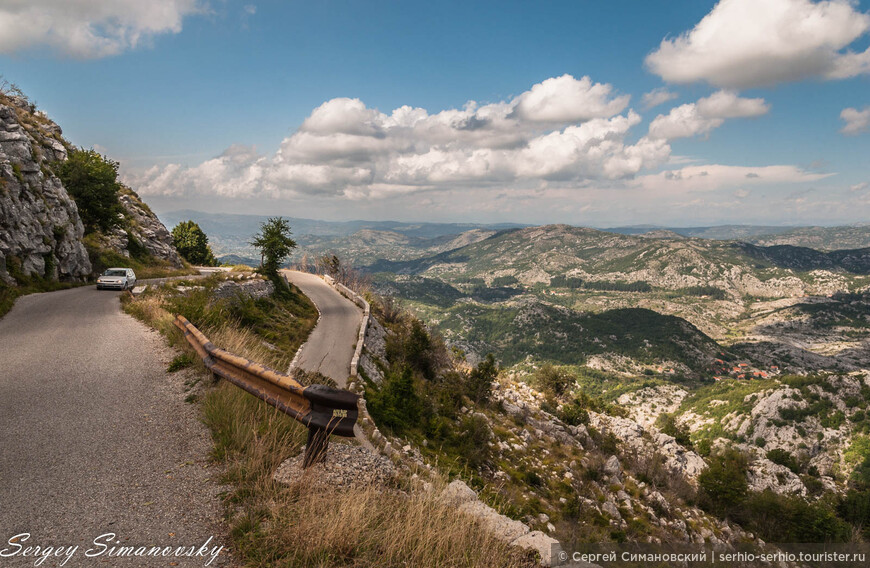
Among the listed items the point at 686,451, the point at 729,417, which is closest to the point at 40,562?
the point at 686,451

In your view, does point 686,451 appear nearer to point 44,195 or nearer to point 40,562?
point 40,562

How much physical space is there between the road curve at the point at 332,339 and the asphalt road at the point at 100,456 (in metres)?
5.06

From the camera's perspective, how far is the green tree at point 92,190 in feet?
117

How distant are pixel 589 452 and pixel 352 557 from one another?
108ft

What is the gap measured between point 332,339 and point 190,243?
47.1 metres

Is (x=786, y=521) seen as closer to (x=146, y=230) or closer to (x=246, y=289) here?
(x=246, y=289)

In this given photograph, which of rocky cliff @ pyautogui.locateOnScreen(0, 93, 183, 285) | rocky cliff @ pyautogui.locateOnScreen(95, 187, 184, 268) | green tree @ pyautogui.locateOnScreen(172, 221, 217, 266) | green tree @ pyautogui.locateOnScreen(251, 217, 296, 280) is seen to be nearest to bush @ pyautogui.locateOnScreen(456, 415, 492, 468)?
green tree @ pyautogui.locateOnScreen(251, 217, 296, 280)

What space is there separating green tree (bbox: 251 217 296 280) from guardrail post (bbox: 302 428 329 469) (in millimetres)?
33305

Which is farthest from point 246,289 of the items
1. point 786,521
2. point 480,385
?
point 786,521

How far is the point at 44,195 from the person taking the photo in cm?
2853

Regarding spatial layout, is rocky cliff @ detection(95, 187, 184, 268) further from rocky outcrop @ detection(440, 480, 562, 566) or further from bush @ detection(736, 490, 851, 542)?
bush @ detection(736, 490, 851, 542)

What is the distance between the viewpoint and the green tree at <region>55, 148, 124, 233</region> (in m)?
35.6

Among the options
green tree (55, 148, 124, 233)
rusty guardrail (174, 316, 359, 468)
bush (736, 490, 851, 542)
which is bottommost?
bush (736, 490, 851, 542)

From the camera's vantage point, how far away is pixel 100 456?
5.25 m
